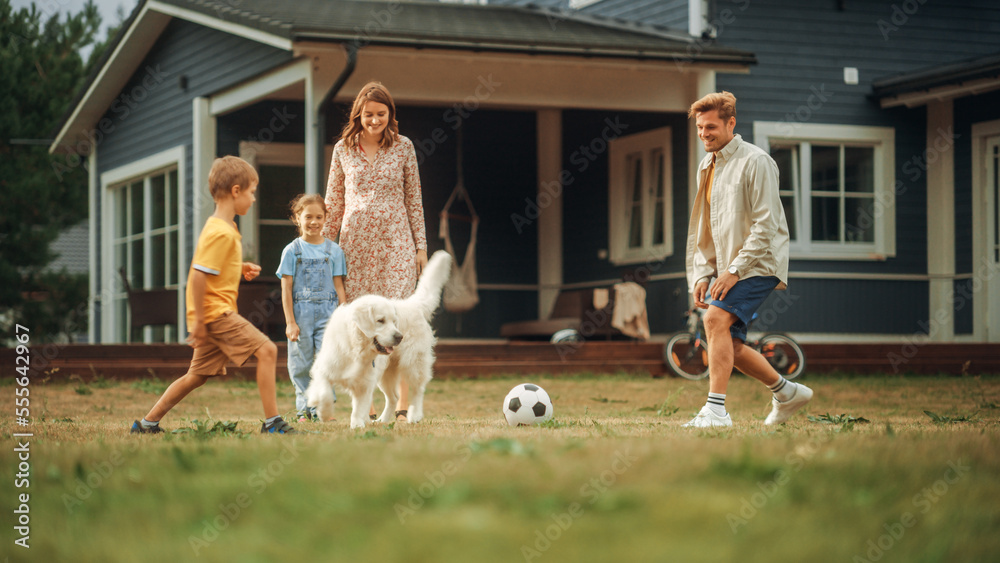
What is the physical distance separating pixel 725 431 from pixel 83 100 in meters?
13.3

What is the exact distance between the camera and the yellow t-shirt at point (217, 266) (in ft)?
17.1

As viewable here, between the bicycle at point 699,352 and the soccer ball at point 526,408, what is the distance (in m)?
5.42

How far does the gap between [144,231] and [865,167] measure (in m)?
9.99

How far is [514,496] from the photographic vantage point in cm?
319

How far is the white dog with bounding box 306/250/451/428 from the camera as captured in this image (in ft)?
18.5

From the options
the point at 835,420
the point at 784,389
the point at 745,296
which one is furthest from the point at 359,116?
the point at 835,420

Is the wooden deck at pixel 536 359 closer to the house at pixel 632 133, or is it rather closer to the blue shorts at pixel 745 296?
the house at pixel 632 133

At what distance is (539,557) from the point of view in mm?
2623

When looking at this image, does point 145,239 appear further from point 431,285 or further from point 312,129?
point 431,285

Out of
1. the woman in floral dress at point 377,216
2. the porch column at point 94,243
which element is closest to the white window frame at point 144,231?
the porch column at point 94,243

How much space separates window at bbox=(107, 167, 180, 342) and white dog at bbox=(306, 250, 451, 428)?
9.34m

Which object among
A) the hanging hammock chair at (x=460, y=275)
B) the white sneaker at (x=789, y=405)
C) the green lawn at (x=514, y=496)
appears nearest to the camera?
the green lawn at (x=514, y=496)

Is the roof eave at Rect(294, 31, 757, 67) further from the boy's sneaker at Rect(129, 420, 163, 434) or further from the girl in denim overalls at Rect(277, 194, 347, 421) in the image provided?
the boy's sneaker at Rect(129, 420, 163, 434)

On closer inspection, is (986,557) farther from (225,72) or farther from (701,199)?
(225,72)
